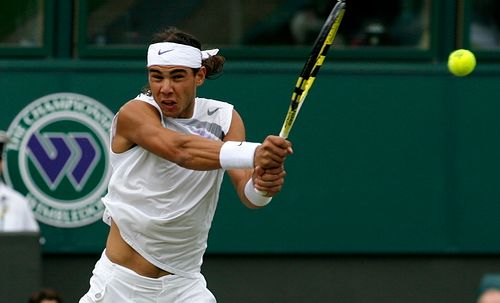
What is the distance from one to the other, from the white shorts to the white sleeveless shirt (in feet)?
0.19

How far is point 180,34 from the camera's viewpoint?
20.4 feet

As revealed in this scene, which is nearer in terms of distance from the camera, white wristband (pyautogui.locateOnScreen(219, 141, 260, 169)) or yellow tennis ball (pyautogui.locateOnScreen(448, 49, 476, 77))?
white wristband (pyautogui.locateOnScreen(219, 141, 260, 169))

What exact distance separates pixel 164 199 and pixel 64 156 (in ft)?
9.34

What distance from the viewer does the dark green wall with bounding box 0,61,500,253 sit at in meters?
8.83

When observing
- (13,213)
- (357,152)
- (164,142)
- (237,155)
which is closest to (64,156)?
(13,213)

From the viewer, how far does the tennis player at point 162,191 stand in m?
6.02

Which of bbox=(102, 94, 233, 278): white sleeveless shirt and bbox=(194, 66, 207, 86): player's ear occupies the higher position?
bbox=(194, 66, 207, 86): player's ear

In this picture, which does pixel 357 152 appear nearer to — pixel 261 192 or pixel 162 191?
pixel 162 191

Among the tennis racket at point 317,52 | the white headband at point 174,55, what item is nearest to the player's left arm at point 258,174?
the tennis racket at point 317,52

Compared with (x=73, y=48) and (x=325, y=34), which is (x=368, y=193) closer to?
(x=73, y=48)

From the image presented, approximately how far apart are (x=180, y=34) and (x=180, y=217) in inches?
30.9

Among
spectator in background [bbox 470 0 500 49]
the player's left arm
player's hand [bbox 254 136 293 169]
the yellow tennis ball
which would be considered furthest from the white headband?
spectator in background [bbox 470 0 500 49]

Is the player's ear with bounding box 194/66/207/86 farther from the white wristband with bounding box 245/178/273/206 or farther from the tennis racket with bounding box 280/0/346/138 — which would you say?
the tennis racket with bounding box 280/0/346/138

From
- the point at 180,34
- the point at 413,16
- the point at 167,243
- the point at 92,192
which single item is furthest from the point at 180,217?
the point at 413,16
